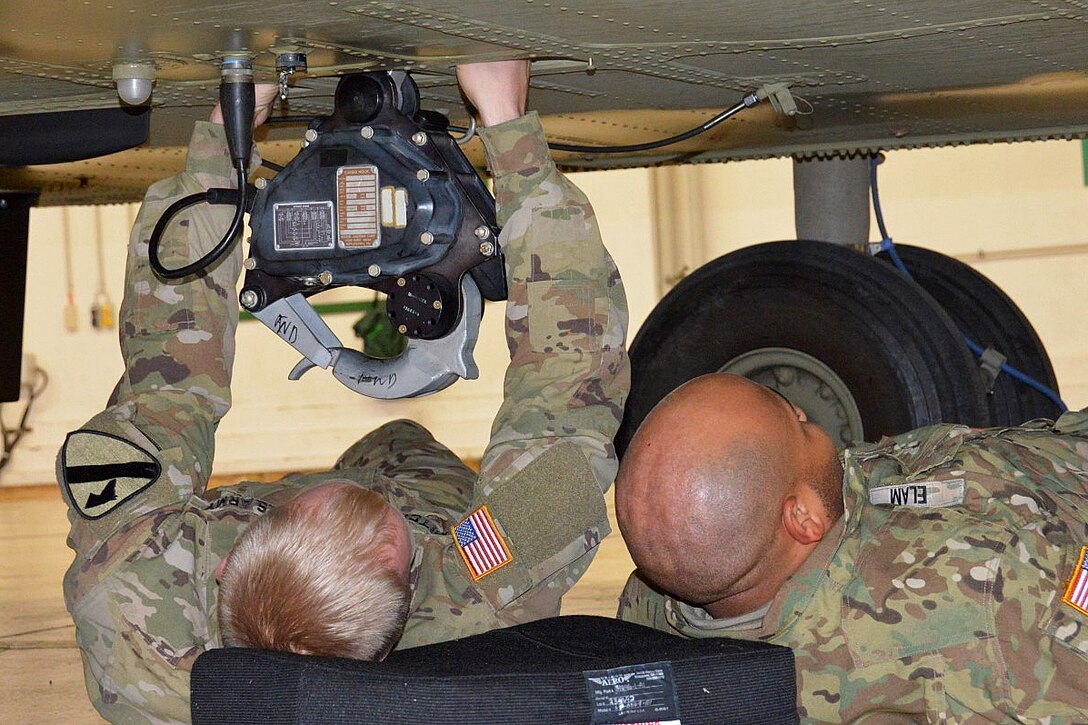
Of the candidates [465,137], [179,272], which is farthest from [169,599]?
[465,137]

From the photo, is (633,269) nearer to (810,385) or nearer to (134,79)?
(810,385)

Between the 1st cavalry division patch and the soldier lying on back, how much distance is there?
817mm

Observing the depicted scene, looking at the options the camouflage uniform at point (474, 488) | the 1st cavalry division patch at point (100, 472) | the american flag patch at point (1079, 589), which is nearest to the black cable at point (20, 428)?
the camouflage uniform at point (474, 488)

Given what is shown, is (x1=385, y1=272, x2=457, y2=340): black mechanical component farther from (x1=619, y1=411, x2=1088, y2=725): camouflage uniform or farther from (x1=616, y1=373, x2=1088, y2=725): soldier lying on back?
(x1=619, y1=411, x2=1088, y2=725): camouflage uniform

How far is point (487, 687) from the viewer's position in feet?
5.51

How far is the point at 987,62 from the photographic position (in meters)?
2.20

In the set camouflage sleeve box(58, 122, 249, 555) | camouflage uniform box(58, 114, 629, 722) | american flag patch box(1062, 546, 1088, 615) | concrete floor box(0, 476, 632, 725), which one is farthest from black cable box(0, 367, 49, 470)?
american flag patch box(1062, 546, 1088, 615)

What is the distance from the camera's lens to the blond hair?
1.89 meters

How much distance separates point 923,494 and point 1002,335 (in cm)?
194

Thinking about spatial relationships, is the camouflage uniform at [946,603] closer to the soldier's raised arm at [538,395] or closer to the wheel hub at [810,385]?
the soldier's raised arm at [538,395]

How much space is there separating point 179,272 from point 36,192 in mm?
1682

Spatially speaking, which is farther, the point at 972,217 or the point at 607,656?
the point at 972,217

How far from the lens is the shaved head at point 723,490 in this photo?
1.85 metres

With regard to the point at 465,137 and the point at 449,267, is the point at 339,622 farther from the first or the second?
the point at 465,137
